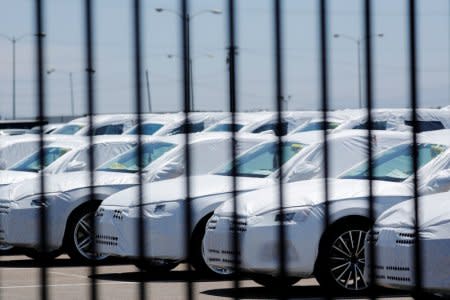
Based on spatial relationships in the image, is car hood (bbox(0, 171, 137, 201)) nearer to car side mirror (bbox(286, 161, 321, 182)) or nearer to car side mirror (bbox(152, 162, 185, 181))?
car side mirror (bbox(152, 162, 185, 181))

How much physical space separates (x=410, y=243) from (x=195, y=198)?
3.12 m

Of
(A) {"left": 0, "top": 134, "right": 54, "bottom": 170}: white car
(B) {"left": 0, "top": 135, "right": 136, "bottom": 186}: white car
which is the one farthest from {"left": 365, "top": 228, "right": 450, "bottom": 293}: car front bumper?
(A) {"left": 0, "top": 134, "right": 54, "bottom": 170}: white car

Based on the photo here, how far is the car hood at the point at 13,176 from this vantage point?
Answer: 13578 millimetres

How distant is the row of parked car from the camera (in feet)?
24.3

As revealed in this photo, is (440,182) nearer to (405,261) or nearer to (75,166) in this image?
(405,261)

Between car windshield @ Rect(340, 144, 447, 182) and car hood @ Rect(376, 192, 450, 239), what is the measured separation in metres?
0.95

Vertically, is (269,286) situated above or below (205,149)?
below

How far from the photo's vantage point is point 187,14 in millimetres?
3152

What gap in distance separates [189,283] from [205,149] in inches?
354

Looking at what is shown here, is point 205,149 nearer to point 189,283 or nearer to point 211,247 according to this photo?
point 211,247

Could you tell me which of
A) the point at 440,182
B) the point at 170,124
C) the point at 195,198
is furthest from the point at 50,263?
the point at 170,124

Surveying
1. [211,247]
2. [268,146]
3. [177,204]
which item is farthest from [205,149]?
[211,247]

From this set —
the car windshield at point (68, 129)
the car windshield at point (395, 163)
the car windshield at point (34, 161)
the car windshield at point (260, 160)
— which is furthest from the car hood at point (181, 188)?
the car windshield at point (68, 129)

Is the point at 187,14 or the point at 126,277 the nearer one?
the point at 187,14
